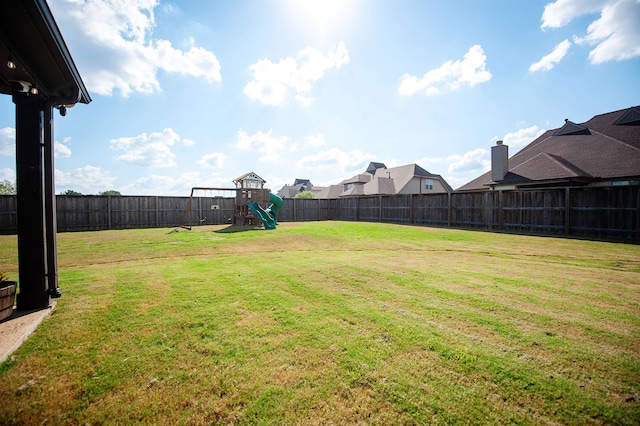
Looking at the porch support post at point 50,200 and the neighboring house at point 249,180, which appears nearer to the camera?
the porch support post at point 50,200

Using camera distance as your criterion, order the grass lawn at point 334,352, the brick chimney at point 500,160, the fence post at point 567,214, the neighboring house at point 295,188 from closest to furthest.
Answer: the grass lawn at point 334,352, the fence post at point 567,214, the brick chimney at point 500,160, the neighboring house at point 295,188

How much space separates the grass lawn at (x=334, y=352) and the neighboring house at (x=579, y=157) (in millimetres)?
12676

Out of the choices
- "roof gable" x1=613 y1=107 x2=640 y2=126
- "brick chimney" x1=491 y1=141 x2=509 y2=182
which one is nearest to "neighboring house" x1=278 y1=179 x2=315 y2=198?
"brick chimney" x1=491 y1=141 x2=509 y2=182

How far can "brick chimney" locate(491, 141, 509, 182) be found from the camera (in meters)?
17.5

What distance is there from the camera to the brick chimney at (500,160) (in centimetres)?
1748

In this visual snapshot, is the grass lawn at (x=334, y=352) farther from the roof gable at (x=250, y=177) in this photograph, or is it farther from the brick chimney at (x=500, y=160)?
the roof gable at (x=250, y=177)

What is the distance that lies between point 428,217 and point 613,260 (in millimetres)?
11070

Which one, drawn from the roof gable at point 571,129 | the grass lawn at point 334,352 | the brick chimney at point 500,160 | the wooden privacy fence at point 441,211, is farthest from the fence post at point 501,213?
the grass lawn at point 334,352

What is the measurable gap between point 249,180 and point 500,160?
23416 millimetres

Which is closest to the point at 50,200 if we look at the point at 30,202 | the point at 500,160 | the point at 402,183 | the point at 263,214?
the point at 30,202

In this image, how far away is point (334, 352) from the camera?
2457 millimetres

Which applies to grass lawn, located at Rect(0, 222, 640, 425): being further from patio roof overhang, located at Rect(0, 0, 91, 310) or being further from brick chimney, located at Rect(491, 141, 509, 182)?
brick chimney, located at Rect(491, 141, 509, 182)

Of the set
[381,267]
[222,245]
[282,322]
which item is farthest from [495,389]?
[222,245]

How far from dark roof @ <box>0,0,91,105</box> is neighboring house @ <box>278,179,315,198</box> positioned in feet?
217
